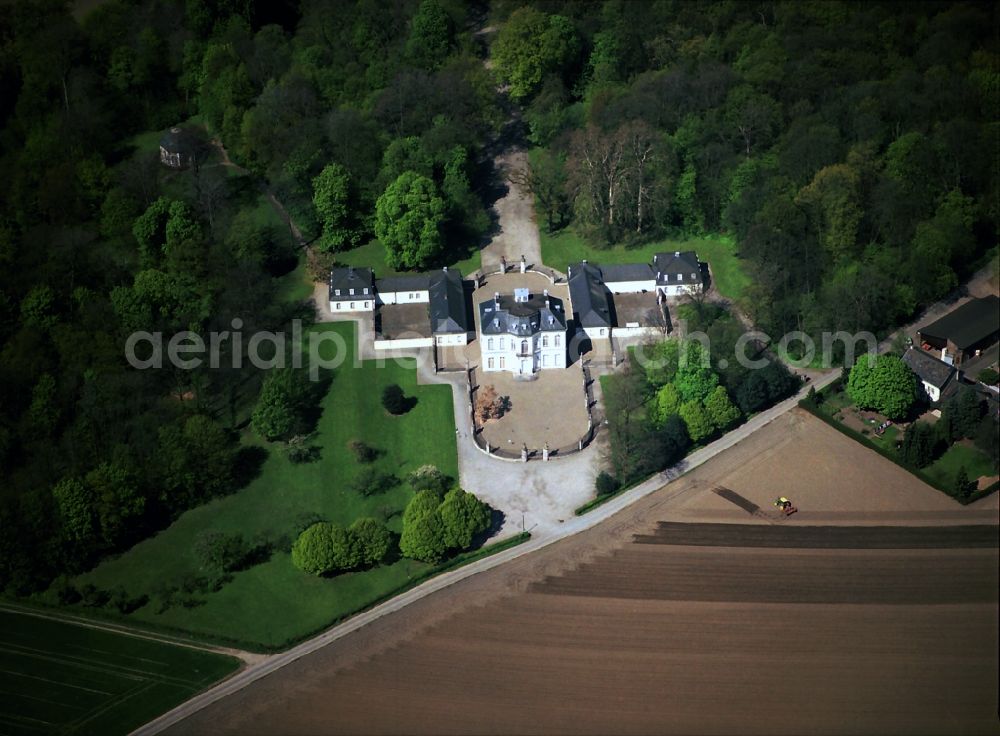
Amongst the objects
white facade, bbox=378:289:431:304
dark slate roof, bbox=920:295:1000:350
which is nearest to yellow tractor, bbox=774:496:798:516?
dark slate roof, bbox=920:295:1000:350

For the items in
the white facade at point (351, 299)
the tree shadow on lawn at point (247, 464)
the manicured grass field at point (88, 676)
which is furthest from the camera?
the white facade at point (351, 299)

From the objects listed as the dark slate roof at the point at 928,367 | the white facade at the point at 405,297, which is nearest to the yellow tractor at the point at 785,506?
the dark slate roof at the point at 928,367

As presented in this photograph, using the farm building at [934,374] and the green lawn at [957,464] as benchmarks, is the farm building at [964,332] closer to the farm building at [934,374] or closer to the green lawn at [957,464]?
the farm building at [934,374]

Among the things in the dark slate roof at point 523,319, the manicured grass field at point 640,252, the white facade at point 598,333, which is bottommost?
the white facade at point 598,333

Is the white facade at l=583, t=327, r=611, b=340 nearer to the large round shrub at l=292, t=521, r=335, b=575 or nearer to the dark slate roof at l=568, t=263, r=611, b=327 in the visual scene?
the dark slate roof at l=568, t=263, r=611, b=327

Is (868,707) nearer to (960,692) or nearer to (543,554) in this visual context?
(960,692)

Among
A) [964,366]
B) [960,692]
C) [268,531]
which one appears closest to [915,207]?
[964,366]
